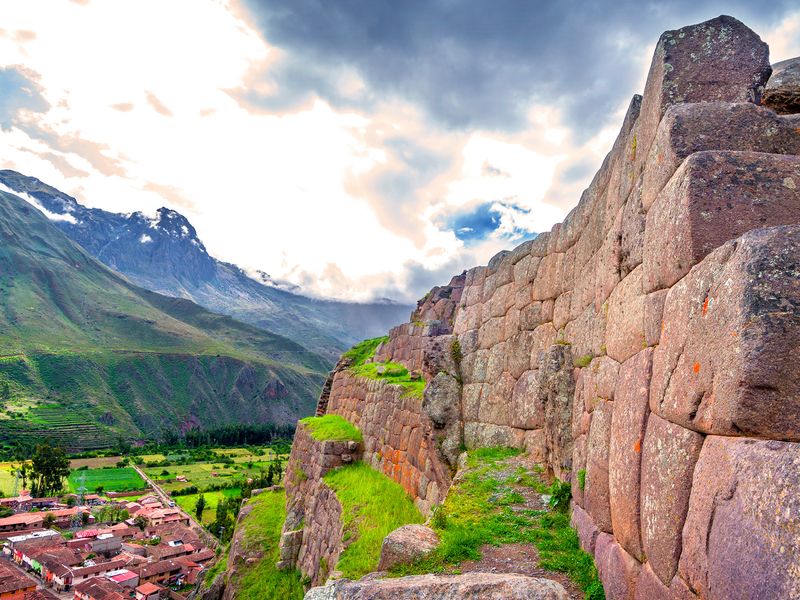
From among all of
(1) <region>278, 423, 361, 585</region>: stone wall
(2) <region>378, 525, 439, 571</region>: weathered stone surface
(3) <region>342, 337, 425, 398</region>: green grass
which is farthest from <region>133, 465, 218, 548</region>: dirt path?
(2) <region>378, 525, 439, 571</region>: weathered stone surface

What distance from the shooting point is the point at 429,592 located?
3.68 meters

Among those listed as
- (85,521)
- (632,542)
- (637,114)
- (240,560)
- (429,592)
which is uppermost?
(637,114)

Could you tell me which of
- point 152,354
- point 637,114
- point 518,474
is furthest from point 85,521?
point 152,354

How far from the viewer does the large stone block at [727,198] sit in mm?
3516

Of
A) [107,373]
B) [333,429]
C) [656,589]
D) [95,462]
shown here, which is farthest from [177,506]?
[107,373]

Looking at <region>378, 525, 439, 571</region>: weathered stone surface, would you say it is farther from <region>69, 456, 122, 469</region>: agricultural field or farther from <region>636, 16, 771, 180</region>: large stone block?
<region>69, 456, 122, 469</region>: agricultural field

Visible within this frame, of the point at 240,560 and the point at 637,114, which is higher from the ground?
the point at 637,114

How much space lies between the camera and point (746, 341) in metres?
2.73

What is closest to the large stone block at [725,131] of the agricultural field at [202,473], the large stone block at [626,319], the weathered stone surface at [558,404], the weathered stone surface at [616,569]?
the large stone block at [626,319]

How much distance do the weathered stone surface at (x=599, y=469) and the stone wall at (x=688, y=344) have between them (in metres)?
0.02

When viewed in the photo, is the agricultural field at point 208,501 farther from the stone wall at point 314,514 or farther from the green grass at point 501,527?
the green grass at point 501,527

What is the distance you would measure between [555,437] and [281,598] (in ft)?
32.5

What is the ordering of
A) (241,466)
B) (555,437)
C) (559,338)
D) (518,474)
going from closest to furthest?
(555,437)
(518,474)
(559,338)
(241,466)

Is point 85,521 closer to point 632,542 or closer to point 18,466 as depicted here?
point 18,466
